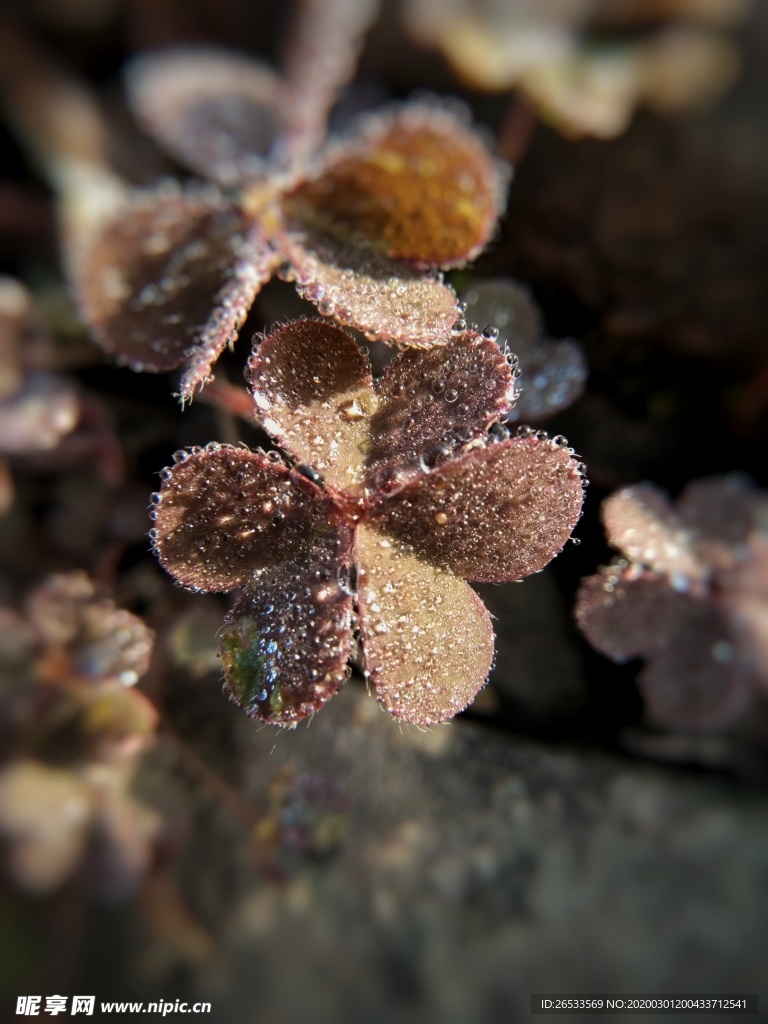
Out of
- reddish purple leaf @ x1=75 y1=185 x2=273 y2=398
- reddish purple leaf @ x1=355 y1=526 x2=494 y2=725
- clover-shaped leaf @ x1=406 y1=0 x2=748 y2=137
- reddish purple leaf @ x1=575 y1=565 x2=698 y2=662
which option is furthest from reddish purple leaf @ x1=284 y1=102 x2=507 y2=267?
clover-shaped leaf @ x1=406 y1=0 x2=748 y2=137

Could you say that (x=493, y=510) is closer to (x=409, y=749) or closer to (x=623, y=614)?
(x=623, y=614)

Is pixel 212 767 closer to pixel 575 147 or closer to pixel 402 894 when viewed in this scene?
pixel 402 894

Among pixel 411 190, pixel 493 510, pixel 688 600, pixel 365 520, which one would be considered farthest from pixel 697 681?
pixel 411 190

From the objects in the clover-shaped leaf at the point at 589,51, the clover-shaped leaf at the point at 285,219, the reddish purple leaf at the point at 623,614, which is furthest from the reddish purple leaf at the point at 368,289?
the clover-shaped leaf at the point at 589,51

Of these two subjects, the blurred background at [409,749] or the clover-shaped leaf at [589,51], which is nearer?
the blurred background at [409,749]

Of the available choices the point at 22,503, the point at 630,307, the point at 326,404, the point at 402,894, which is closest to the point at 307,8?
the point at 630,307

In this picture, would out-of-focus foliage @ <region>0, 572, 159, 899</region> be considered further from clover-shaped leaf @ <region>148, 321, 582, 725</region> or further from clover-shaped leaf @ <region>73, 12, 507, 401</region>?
clover-shaped leaf @ <region>73, 12, 507, 401</region>

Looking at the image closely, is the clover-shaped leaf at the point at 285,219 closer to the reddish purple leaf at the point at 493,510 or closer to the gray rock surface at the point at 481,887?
the reddish purple leaf at the point at 493,510
